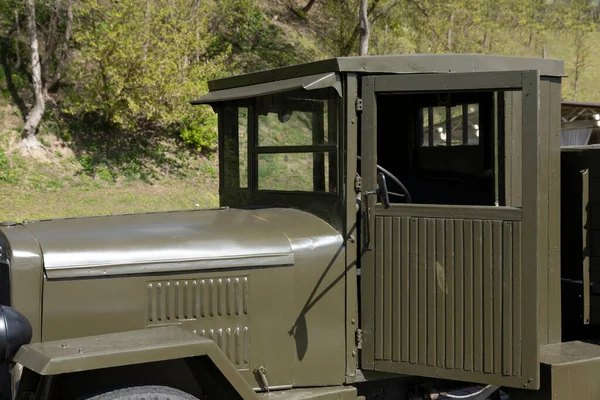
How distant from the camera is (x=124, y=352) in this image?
116 inches

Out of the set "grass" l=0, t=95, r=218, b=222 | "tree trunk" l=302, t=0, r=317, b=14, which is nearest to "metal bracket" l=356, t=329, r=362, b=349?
"grass" l=0, t=95, r=218, b=222

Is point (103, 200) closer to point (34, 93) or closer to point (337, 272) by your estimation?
point (34, 93)

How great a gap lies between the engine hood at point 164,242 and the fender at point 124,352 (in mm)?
325

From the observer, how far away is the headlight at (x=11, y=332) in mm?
2951

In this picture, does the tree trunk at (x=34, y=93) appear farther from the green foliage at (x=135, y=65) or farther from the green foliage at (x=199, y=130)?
the green foliage at (x=199, y=130)

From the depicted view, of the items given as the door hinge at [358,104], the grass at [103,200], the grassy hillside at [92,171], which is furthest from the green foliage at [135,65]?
the door hinge at [358,104]

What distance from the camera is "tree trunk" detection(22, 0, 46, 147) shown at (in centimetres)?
1648

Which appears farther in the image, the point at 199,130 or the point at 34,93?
the point at 199,130

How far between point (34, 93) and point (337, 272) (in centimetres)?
1518

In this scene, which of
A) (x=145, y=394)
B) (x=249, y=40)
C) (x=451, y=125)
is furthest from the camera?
(x=249, y=40)

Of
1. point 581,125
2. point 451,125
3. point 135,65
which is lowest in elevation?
point 451,125

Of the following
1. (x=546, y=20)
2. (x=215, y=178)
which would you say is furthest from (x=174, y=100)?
(x=546, y=20)

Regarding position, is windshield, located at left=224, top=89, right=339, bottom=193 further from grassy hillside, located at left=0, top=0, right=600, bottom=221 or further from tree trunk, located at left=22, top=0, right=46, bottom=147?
tree trunk, located at left=22, top=0, right=46, bottom=147

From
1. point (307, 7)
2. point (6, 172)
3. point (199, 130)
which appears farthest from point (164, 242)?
point (307, 7)
